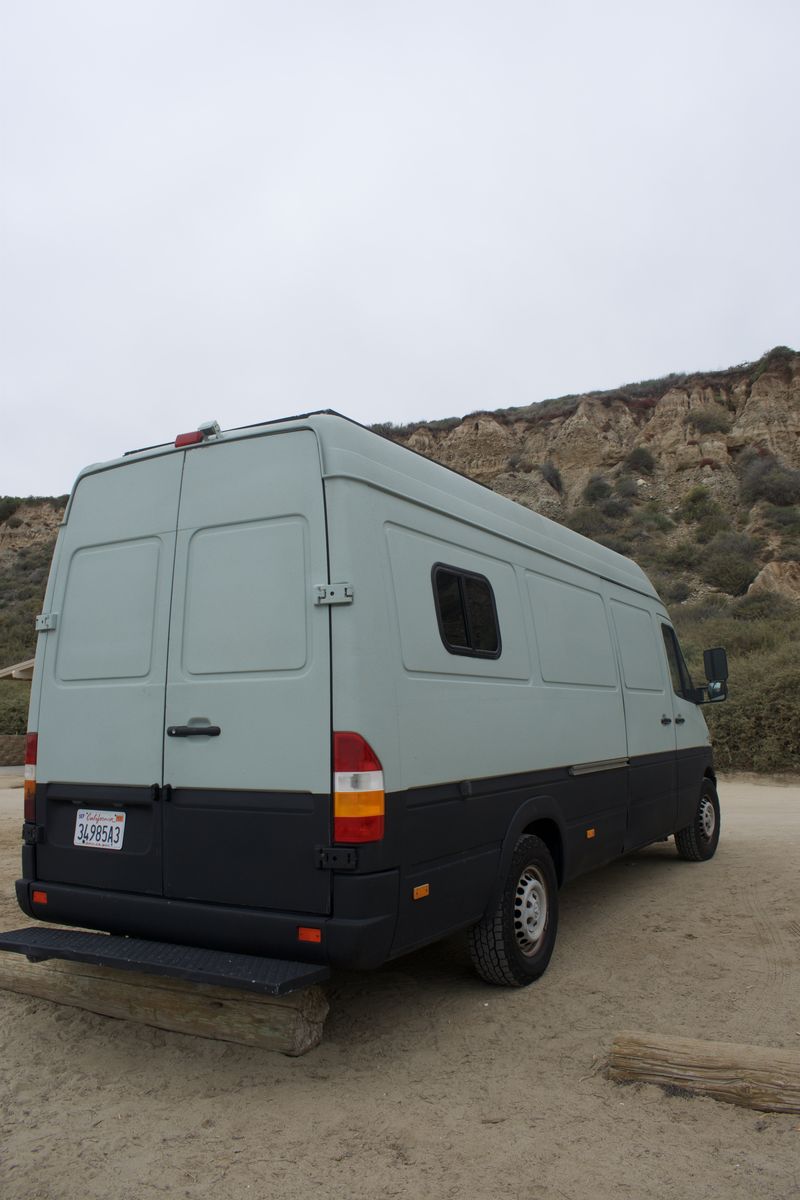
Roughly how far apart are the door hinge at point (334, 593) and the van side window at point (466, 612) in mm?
678

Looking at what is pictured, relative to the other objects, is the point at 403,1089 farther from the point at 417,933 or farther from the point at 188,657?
the point at 188,657

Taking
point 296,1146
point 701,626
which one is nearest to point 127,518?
point 296,1146

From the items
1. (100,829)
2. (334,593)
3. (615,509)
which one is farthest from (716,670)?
(615,509)

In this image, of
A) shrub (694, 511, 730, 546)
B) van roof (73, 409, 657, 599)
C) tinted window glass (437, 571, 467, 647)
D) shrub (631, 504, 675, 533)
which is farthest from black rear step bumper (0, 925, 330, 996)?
shrub (631, 504, 675, 533)

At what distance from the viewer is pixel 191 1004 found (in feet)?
13.0

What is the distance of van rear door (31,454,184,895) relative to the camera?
402cm

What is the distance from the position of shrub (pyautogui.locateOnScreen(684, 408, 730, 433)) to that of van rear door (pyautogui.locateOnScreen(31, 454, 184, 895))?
37665mm

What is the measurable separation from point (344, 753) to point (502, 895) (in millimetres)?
1448

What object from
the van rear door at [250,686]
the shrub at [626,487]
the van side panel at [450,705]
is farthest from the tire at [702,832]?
the shrub at [626,487]

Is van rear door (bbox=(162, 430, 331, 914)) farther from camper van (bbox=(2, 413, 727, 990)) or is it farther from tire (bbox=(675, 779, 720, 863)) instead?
tire (bbox=(675, 779, 720, 863))

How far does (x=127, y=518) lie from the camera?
4352mm

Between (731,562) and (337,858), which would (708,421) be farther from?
(337,858)

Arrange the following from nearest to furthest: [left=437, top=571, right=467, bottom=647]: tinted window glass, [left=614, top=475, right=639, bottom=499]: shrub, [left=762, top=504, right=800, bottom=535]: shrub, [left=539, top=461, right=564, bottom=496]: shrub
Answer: [left=437, top=571, right=467, bottom=647]: tinted window glass, [left=762, top=504, right=800, bottom=535]: shrub, [left=614, top=475, right=639, bottom=499]: shrub, [left=539, top=461, right=564, bottom=496]: shrub

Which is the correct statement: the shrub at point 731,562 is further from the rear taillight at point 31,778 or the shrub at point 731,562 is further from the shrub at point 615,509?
the rear taillight at point 31,778
